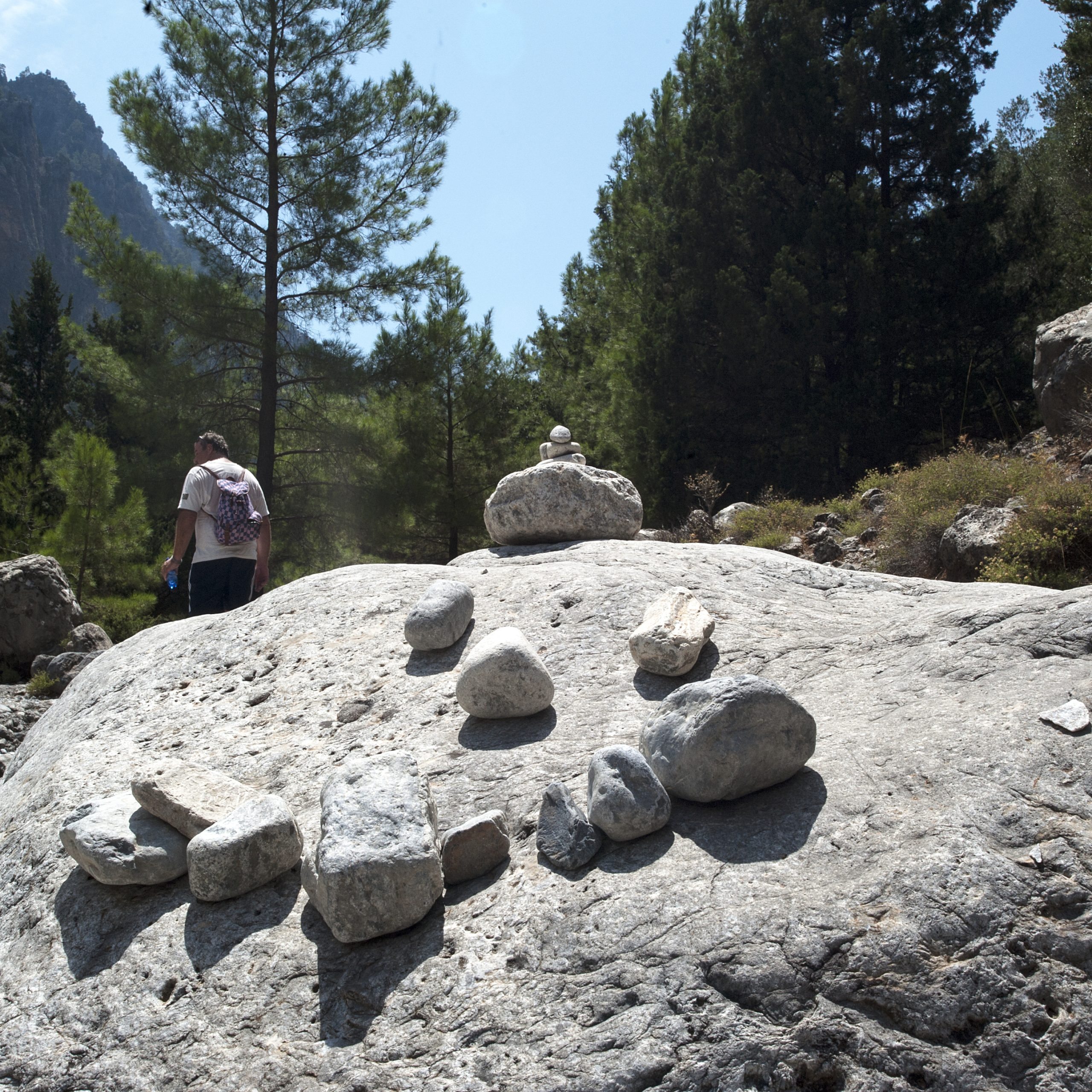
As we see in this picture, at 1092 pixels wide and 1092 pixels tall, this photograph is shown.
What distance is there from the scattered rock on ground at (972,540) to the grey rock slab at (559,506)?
3.04 meters

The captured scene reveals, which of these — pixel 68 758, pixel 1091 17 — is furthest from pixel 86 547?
pixel 1091 17

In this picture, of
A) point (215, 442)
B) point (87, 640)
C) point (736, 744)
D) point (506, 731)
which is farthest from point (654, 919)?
point (87, 640)

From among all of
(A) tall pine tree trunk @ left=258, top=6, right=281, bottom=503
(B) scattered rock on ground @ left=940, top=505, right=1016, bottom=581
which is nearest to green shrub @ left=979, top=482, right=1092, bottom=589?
(B) scattered rock on ground @ left=940, top=505, right=1016, bottom=581

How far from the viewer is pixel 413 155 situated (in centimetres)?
1230

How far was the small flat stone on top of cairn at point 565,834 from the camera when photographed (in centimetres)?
218

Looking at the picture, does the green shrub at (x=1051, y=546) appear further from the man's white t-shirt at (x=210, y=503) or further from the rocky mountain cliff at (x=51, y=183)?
the rocky mountain cliff at (x=51, y=183)

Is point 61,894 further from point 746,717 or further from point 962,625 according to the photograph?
point 962,625

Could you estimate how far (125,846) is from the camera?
8.04 ft

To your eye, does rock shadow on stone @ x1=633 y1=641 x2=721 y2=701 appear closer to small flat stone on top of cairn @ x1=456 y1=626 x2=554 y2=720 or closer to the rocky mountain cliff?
small flat stone on top of cairn @ x1=456 y1=626 x2=554 y2=720

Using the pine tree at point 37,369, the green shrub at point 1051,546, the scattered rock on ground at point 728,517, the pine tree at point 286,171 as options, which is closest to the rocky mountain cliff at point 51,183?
the pine tree at point 37,369

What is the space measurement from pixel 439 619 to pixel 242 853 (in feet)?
4.47

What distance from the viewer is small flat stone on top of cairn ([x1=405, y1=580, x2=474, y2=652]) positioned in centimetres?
352

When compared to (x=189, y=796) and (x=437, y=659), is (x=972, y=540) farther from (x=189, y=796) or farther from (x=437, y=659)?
(x=189, y=796)

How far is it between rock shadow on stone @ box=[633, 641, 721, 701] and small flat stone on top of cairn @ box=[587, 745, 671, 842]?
Result: 2.39ft
